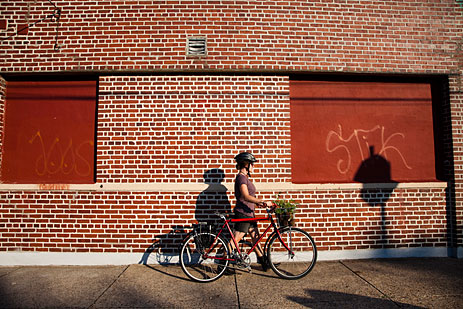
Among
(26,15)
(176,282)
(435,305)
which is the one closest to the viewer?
(435,305)

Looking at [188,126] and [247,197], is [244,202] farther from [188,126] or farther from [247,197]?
[188,126]

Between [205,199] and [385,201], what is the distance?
324 cm

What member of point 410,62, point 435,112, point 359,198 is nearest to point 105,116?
point 359,198

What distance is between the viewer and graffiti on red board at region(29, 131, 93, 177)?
4.96 metres

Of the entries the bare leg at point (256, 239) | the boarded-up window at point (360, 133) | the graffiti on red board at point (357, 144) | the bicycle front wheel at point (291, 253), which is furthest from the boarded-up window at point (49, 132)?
the graffiti on red board at point (357, 144)

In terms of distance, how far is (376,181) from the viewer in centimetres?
508

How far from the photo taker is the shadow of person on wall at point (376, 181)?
16.2 feet

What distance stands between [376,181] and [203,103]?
349 centimetres

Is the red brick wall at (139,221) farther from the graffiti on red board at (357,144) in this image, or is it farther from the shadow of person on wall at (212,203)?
the graffiti on red board at (357,144)

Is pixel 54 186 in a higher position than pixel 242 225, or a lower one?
higher

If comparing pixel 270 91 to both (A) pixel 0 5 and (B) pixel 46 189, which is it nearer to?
(B) pixel 46 189

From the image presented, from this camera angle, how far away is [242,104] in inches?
196

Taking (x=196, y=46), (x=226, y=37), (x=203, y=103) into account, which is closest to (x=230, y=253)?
(x=203, y=103)

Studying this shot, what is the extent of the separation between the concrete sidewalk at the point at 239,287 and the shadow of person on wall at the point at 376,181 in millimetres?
1005
